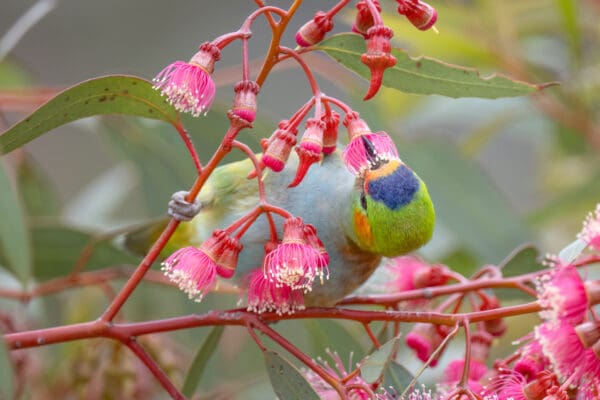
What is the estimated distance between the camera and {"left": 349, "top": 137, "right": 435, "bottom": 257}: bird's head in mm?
1527

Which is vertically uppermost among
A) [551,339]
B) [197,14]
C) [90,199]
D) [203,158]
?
[197,14]

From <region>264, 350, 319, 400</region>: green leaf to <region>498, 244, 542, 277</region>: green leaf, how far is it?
0.59m

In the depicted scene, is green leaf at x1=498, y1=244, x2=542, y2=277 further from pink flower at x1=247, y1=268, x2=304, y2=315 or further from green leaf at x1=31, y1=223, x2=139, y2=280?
green leaf at x1=31, y1=223, x2=139, y2=280

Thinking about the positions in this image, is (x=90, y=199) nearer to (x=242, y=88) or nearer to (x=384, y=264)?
(x=384, y=264)

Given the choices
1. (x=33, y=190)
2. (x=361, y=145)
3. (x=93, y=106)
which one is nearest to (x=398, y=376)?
(x=361, y=145)

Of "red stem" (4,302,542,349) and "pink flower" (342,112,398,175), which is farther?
"red stem" (4,302,542,349)

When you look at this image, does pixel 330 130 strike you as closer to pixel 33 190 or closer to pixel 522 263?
pixel 522 263

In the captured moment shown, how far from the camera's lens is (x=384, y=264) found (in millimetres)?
2043

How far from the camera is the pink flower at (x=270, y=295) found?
4.68 ft

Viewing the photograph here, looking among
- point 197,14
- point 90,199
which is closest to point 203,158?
point 90,199

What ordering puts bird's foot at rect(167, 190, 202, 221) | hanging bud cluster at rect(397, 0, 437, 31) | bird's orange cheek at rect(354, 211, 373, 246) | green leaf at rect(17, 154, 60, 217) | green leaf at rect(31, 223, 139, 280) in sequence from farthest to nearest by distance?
green leaf at rect(17, 154, 60, 217) < green leaf at rect(31, 223, 139, 280) < bird's orange cheek at rect(354, 211, 373, 246) < bird's foot at rect(167, 190, 202, 221) < hanging bud cluster at rect(397, 0, 437, 31)

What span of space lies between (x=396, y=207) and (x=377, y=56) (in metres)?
0.37

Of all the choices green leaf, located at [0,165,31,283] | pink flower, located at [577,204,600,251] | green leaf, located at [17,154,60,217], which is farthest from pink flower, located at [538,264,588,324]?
green leaf, located at [17,154,60,217]

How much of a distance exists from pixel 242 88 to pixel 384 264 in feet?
2.86
